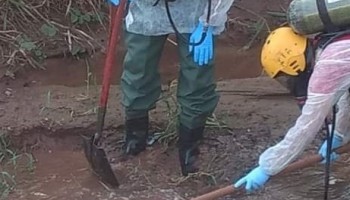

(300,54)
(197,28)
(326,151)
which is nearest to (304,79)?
(300,54)

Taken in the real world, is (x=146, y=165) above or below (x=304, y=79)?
below

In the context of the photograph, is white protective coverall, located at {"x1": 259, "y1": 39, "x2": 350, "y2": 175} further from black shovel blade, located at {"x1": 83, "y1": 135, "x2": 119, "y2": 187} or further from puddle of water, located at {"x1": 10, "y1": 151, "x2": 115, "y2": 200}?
puddle of water, located at {"x1": 10, "y1": 151, "x2": 115, "y2": 200}

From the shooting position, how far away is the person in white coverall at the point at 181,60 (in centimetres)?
474

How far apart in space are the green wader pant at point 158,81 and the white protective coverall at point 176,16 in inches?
1.9

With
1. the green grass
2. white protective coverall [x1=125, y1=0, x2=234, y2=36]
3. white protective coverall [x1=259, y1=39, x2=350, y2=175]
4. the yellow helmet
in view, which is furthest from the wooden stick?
the green grass

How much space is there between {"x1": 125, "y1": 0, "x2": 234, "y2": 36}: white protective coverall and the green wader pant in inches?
1.9

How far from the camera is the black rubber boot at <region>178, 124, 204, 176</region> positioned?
5.05 metres

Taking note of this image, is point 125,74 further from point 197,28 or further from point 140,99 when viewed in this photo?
point 197,28

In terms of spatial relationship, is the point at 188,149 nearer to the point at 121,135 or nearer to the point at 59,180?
the point at 121,135

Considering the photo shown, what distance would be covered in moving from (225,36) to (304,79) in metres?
2.97

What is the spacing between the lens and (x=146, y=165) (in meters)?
5.19

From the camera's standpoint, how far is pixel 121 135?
546cm

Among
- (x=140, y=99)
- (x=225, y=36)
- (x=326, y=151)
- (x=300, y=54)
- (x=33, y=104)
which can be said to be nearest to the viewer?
(x=300, y=54)

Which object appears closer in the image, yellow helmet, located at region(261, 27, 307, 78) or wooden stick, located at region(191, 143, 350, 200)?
yellow helmet, located at region(261, 27, 307, 78)
